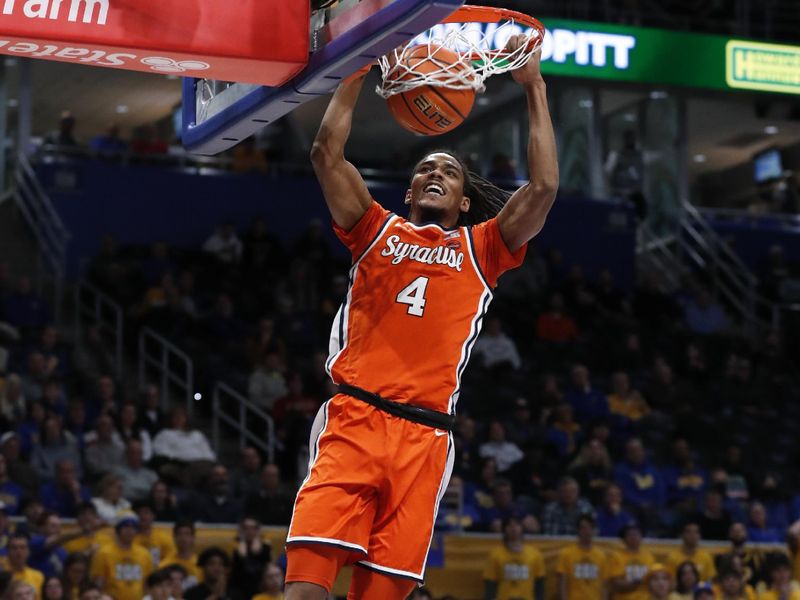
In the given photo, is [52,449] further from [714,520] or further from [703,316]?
[703,316]

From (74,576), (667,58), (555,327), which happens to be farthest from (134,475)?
(667,58)

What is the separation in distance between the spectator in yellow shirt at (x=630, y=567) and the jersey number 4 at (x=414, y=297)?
8.09 metres

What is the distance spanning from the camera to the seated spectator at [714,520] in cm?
1416

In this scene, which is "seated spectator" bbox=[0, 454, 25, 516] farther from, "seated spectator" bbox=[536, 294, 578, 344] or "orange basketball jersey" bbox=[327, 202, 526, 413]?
"seated spectator" bbox=[536, 294, 578, 344]

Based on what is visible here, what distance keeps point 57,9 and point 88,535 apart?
726cm

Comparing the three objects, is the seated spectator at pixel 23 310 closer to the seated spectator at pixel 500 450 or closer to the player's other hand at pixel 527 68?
the seated spectator at pixel 500 450

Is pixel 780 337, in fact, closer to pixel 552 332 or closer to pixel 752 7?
pixel 552 332

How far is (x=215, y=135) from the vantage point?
5.46 m

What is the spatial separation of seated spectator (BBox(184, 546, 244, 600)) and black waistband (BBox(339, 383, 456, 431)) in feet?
20.4

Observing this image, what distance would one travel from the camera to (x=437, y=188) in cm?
543

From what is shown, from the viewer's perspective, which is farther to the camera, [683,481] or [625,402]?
[625,402]

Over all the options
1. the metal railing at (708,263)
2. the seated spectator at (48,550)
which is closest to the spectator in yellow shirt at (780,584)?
the seated spectator at (48,550)

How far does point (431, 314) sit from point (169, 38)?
1.35 m

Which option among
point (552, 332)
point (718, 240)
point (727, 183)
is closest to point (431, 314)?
point (552, 332)
